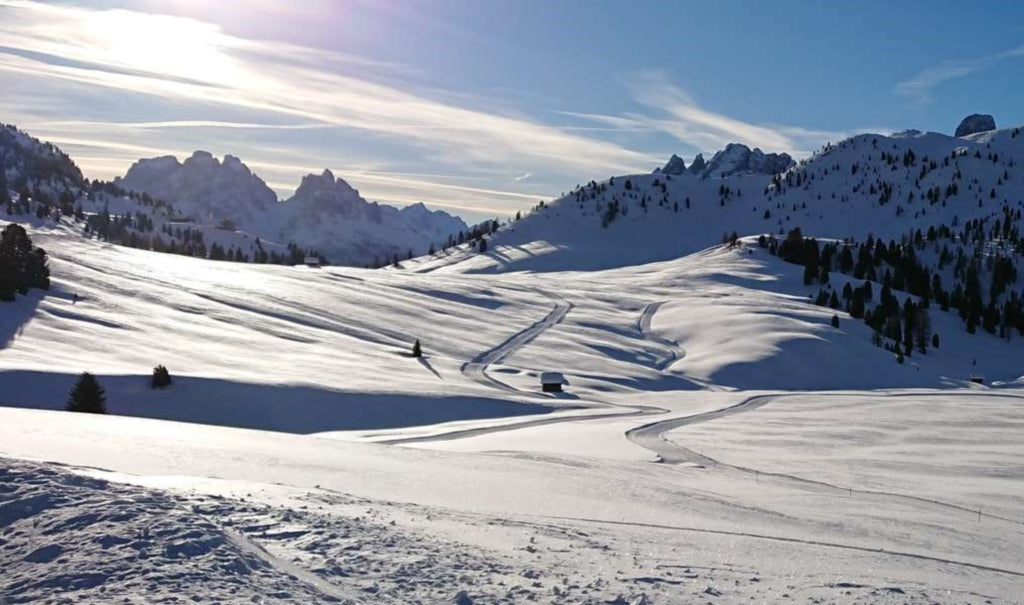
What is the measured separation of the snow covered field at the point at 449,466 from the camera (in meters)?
10.2

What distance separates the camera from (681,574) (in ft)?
37.8

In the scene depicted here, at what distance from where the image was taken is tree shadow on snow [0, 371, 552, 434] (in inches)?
1502

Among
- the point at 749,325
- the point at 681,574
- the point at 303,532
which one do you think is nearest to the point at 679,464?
the point at 681,574

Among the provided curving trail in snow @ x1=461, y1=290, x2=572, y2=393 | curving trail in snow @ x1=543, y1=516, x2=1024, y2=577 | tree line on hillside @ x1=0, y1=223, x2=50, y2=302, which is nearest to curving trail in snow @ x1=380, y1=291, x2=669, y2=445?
curving trail in snow @ x1=461, y1=290, x2=572, y2=393

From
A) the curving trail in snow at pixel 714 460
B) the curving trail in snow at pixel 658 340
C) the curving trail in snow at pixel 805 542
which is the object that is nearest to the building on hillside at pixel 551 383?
the curving trail in snow at pixel 714 460

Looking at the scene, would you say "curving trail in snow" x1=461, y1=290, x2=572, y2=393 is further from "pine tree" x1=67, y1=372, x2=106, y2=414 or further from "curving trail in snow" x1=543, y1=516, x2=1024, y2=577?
"curving trail in snow" x1=543, y1=516, x2=1024, y2=577

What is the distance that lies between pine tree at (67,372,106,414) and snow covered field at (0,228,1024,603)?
3.32 meters

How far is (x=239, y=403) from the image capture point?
137ft

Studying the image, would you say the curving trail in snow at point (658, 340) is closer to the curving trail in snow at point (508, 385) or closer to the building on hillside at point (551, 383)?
the curving trail in snow at point (508, 385)

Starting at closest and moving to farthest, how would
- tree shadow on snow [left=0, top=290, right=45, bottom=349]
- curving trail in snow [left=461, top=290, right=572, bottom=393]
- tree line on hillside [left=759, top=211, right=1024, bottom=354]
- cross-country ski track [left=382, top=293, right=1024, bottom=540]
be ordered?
cross-country ski track [left=382, top=293, right=1024, bottom=540], tree shadow on snow [left=0, top=290, right=45, bottom=349], curving trail in snow [left=461, top=290, right=572, bottom=393], tree line on hillside [left=759, top=211, right=1024, bottom=354]

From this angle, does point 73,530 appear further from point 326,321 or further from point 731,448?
point 326,321

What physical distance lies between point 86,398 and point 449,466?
22.1 metres

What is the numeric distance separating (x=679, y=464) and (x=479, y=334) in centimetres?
5676

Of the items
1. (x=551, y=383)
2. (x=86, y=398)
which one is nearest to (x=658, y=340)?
(x=551, y=383)
